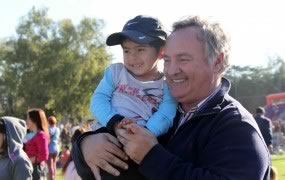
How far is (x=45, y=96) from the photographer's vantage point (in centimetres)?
5597

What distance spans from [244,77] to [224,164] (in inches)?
3192

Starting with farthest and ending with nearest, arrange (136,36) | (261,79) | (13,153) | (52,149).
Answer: (261,79)
(52,149)
(13,153)
(136,36)

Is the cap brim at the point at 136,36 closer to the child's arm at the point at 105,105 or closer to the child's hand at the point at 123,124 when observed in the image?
the child's arm at the point at 105,105

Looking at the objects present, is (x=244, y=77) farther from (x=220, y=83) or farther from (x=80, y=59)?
(x=220, y=83)

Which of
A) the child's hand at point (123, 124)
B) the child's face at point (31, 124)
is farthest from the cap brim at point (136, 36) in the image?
the child's face at point (31, 124)

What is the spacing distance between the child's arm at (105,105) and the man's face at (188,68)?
38cm

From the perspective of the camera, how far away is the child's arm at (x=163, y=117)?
2.83 metres

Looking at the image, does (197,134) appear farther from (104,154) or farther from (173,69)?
(104,154)

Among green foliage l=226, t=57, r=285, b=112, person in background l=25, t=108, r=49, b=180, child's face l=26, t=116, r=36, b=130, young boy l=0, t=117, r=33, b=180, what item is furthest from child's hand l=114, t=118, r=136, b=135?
green foliage l=226, t=57, r=285, b=112

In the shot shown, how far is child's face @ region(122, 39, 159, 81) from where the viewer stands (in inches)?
120

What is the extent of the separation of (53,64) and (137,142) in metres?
54.0

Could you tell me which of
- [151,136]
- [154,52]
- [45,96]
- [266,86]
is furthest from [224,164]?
[266,86]

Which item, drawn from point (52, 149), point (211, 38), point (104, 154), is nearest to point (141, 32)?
point (211, 38)

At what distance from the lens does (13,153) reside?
5.97m
